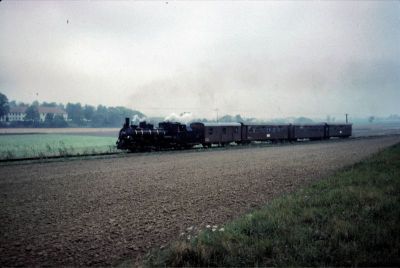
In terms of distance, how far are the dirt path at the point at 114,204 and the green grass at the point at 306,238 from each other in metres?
1.47

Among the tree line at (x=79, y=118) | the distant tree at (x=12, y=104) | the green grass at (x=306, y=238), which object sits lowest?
the green grass at (x=306, y=238)

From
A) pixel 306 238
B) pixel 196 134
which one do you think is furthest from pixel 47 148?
pixel 306 238

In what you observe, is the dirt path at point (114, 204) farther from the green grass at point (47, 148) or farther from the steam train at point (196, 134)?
the steam train at point (196, 134)

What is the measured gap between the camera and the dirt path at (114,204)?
6.41 m

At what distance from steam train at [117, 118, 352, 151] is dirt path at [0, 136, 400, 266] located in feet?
31.1

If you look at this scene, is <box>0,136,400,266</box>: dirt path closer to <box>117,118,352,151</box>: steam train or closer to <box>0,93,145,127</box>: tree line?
<box>117,118,352,151</box>: steam train

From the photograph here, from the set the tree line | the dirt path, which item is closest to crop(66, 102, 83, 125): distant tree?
the tree line

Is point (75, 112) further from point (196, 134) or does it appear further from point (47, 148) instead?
point (196, 134)

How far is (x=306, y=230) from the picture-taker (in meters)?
6.00

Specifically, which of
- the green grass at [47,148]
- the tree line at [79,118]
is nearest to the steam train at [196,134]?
the green grass at [47,148]

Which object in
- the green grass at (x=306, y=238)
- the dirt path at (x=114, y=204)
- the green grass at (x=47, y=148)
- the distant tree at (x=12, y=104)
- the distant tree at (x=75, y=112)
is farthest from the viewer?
the distant tree at (x=12, y=104)

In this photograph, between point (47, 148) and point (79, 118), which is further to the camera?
point (79, 118)

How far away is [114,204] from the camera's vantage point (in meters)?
9.74

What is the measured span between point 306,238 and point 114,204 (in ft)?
22.5
